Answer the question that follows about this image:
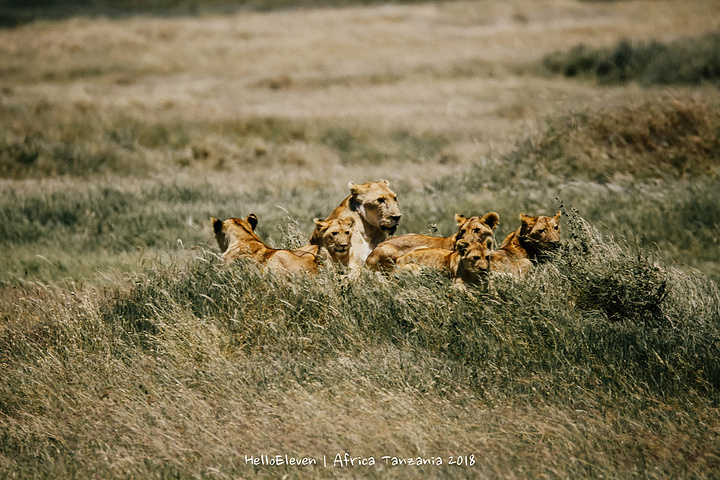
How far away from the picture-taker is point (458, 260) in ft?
19.2

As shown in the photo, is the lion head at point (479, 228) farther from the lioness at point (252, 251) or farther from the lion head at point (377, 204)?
the lioness at point (252, 251)

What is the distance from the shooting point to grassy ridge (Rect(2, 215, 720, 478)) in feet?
15.2

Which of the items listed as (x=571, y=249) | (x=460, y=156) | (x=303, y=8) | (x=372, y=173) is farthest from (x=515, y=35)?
(x=571, y=249)

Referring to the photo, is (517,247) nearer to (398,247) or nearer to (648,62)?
(398,247)

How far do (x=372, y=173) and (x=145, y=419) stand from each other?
12472 millimetres

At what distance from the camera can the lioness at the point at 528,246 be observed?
6.24m

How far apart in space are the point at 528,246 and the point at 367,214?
150 centimetres

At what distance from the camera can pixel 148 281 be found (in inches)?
274

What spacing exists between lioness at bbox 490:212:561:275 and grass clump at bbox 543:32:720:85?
2228 cm

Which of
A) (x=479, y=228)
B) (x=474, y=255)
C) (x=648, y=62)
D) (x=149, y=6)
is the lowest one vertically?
(x=474, y=255)

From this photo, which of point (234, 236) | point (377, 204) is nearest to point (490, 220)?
point (377, 204)

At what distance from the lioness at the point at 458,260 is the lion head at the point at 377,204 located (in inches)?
14.1

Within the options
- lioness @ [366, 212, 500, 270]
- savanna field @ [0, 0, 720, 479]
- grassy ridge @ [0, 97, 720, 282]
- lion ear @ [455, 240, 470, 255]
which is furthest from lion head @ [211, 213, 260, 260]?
lion ear @ [455, 240, 470, 255]

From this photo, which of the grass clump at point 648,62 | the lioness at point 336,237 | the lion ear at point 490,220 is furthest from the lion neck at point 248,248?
the grass clump at point 648,62
